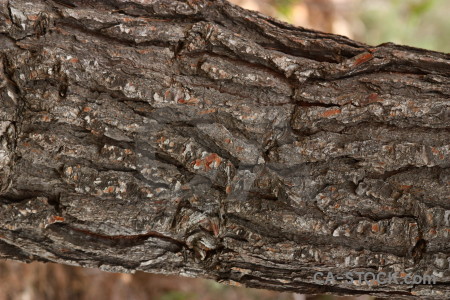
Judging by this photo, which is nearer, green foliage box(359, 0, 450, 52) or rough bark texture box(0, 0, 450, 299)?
rough bark texture box(0, 0, 450, 299)

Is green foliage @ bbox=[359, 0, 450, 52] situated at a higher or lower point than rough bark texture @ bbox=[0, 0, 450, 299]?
higher

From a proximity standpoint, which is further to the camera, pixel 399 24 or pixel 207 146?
pixel 399 24

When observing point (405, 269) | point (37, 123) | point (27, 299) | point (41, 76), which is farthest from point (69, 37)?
point (27, 299)

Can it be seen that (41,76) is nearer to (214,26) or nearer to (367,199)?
(214,26)

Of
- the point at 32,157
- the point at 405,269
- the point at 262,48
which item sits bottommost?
the point at 405,269

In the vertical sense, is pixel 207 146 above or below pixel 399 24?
below

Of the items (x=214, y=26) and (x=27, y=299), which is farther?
(x=27, y=299)

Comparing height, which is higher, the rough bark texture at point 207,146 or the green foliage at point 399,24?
the green foliage at point 399,24

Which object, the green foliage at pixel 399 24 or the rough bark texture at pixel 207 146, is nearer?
the rough bark texture at pixel 207 146
